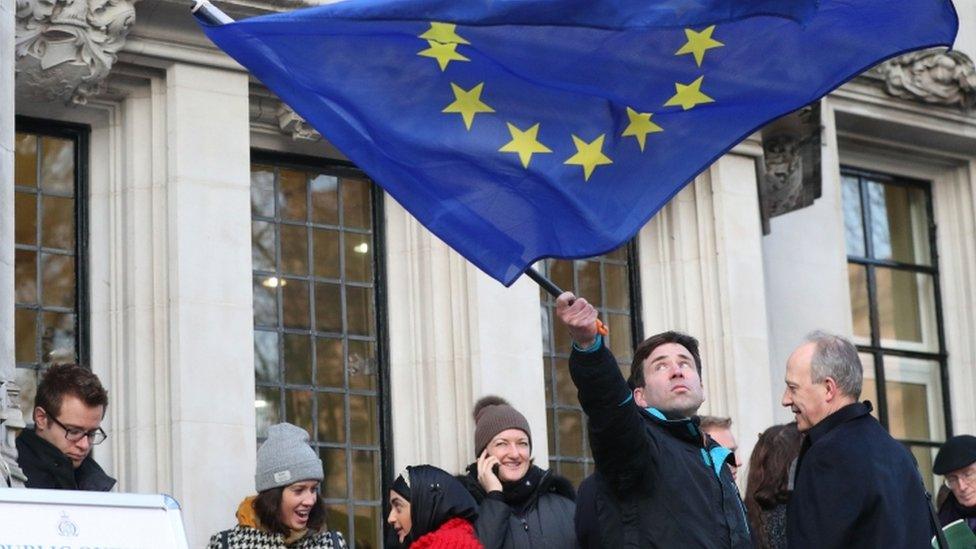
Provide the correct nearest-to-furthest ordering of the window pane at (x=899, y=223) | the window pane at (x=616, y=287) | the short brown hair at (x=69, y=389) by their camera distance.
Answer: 1. the short brown hair at (x=69, y=389)
2. the window pane at (x=616, y=287)
3. the window pane at (x=899, y=223)

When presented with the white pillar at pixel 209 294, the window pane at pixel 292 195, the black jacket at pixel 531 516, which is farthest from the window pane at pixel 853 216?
the black jacket at pixel 531 516

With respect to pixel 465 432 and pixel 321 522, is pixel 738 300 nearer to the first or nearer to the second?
pixel 465 432

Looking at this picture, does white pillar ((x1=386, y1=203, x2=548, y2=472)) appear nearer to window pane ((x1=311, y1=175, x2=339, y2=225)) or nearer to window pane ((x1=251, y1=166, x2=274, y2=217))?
window pane ((x1=311, y1=175, x2=339, y2=225))

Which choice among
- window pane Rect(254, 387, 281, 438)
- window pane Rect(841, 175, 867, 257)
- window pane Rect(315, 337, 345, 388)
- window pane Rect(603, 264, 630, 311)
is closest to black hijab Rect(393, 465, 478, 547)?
window pane Rect(254, 387, 281, 438)

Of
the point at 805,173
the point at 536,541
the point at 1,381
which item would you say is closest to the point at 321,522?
the point at 536,541

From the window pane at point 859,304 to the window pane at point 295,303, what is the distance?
17.7ft

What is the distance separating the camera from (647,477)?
7.98 metres

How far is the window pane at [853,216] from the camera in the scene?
17.0 m

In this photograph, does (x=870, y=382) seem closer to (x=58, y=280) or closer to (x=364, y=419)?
(x=364, y=419)

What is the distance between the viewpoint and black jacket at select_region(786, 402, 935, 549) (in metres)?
8.10

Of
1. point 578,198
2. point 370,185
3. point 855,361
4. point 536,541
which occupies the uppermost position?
point 370,185

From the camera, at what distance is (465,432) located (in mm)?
12945

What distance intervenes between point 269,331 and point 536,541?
304 cm

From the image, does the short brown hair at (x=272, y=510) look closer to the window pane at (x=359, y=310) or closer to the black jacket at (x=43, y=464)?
the black jacket at (x=43, y=464)
